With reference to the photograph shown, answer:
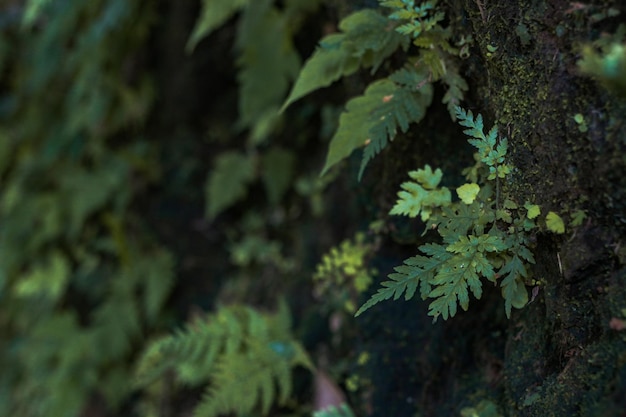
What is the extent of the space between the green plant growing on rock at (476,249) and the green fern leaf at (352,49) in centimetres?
44

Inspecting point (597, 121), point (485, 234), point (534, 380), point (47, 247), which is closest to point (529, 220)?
point (485, 234)

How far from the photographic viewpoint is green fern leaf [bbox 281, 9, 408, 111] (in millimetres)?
1838

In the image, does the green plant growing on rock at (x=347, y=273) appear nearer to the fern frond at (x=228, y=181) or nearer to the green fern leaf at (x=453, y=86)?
the green fern leaf at (x=453, y=86)

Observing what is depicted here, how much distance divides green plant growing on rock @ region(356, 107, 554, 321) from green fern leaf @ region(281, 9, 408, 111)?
0.44m

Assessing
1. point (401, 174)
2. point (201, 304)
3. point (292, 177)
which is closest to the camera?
point (401, 174)

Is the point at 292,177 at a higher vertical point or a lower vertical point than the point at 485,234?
lower

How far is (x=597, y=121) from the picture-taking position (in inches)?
53.6

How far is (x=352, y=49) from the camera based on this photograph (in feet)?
6.43

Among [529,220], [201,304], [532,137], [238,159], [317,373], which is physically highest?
[532,137]

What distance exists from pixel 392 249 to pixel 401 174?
0.31 metres

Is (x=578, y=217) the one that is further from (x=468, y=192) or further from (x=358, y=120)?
(x=358, y=120)

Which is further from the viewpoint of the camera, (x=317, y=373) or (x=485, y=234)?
(x=317, y=373)

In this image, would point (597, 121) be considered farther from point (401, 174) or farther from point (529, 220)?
point (401, 174)

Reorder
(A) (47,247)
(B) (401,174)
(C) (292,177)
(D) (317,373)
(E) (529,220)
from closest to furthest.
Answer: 1. (E) (529,220)
2. (B) (401,174)
3. (D) (317,373)
4. (C) (292,177)
5. (A) (47,247)
